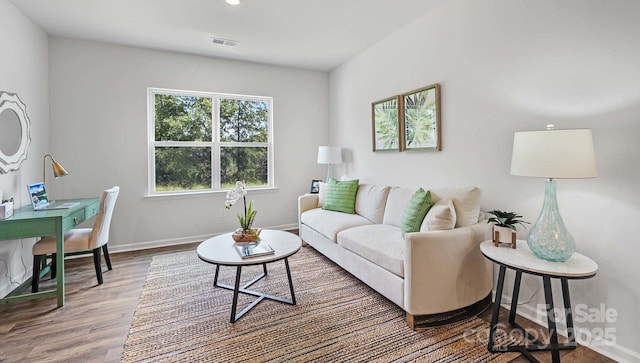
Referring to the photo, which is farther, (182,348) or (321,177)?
(321,177)

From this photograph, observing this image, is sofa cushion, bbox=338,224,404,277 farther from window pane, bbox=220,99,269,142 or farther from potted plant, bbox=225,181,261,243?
window pane, bbox=220,99,269,142

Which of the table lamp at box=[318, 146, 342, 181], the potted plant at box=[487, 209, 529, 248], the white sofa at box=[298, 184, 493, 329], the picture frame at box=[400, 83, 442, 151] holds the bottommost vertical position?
the white sofa at box=[298, 184, 493, 329]

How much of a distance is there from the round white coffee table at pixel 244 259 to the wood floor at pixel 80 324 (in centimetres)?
72

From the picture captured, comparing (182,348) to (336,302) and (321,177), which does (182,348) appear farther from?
(321,177)

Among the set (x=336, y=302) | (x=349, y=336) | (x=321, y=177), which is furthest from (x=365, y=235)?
(x=321, y=177)

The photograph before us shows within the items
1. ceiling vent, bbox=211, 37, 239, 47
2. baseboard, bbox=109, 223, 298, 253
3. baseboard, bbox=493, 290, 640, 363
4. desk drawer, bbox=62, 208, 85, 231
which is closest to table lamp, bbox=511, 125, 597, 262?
baseboard, bbox=493, 290, 640, 363

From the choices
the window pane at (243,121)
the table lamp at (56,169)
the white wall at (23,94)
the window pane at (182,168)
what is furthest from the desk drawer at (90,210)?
the window pane at (243,121)

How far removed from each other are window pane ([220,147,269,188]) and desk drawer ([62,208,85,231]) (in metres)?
1.80

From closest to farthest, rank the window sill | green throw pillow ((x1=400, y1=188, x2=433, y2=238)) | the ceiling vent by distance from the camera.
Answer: green throw pillow ((x1=400, y1=188, x2=433, y2=238)) → the ceiling vent → the window sill

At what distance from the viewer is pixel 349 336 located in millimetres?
1964

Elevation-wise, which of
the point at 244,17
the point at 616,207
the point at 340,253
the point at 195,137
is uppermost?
the point at 244,17

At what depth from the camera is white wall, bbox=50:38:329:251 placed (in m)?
3.54

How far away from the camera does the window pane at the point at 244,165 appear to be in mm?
4422

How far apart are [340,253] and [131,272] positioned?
7.24 feet
